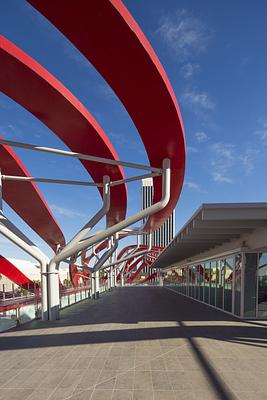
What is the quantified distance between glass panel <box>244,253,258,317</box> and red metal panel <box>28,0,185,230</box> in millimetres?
5450

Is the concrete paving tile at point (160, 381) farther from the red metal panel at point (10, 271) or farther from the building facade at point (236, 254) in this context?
the red metal panel at point (10, 271)

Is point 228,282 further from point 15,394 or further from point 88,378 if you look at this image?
point 15,394

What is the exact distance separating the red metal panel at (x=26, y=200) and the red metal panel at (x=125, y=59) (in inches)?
249

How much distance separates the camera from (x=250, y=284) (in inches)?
457

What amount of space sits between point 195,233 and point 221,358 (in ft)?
19.0

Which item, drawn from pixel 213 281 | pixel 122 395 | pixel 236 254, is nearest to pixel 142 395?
pixel 122 395

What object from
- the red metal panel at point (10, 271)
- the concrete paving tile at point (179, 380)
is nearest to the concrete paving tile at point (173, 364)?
the concrete paving tile at point (179, 380)

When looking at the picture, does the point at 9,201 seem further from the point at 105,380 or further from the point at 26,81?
the point at 105,380

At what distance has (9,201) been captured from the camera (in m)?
17.4

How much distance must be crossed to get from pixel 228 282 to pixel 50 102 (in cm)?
1069

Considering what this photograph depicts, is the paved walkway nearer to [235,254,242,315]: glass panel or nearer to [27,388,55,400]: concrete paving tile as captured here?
[27,388,55,400]: concrete paving tile

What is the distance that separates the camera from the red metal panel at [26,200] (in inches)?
506

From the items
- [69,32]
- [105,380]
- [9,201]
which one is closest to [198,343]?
[105,380]

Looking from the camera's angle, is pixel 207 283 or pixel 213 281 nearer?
pixel 213 281
